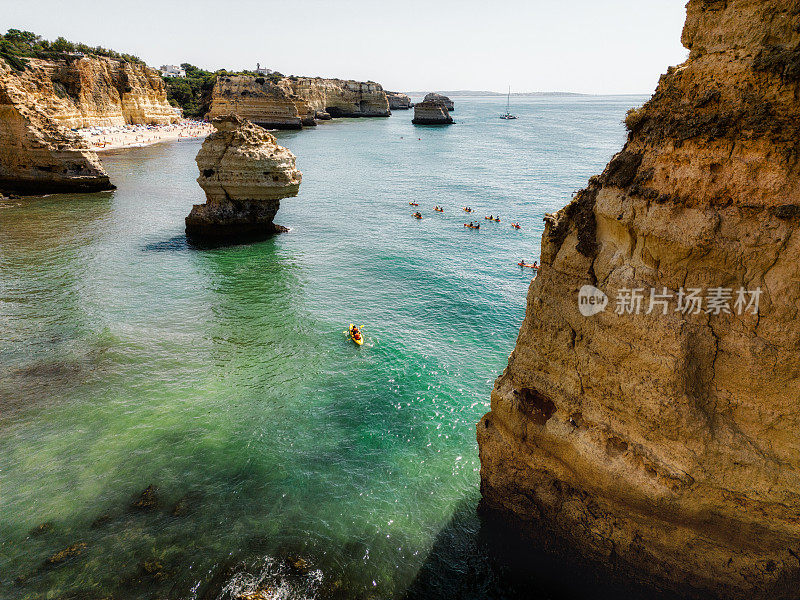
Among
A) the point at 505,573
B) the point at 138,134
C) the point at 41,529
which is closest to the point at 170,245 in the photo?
the point at 41,529

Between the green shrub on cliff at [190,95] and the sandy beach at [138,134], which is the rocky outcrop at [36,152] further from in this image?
the green shrub on cliff at [190,95]

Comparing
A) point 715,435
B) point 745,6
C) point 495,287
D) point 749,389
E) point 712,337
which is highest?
point 745,6

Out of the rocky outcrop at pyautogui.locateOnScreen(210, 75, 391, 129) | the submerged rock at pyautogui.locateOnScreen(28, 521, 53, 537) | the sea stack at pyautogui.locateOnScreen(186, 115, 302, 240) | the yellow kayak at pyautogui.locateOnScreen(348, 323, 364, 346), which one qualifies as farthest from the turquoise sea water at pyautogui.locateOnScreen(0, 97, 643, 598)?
the rocky outcrop at pyautogui.locateOnScreen(210, 75, 391, 129)

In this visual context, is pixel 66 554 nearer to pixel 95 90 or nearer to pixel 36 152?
pixel 36 152

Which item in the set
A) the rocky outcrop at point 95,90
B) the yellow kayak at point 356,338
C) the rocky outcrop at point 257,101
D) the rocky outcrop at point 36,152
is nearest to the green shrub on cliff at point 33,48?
the rocky outcrop at point 95,90

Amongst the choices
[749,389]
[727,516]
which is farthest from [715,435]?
[727,516]

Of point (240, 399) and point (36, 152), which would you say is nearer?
point (240, 399)

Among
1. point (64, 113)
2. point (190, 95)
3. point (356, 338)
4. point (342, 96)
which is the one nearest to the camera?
point (356, 338)

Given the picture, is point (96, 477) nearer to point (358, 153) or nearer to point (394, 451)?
point (394, 451)
